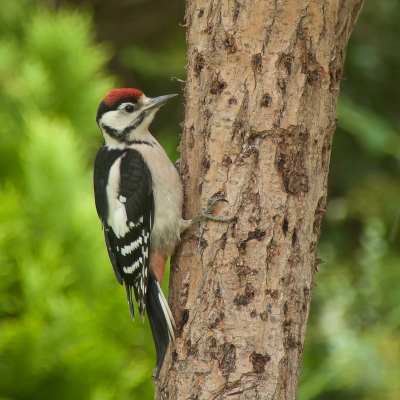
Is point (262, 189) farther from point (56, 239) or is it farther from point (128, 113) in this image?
point (56, 239)

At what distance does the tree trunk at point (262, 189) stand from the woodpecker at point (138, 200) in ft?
0.74

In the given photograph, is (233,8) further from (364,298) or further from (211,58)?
(364,298)

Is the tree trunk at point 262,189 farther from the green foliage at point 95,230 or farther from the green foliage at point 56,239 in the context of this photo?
the green foliage at point 56,239

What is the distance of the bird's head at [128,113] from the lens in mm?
2916

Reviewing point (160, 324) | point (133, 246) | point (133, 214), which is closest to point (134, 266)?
point (133, 246)

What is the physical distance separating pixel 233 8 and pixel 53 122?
9.39 feet

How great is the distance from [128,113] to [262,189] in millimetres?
1018

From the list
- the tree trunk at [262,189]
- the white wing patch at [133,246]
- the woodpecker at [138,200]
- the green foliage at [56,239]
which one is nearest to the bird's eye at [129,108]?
the woodpecker at [138,200]

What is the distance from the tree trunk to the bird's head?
73 cm

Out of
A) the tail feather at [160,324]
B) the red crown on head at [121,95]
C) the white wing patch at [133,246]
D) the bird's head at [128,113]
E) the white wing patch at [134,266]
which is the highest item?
the red crown on head at [121,95]

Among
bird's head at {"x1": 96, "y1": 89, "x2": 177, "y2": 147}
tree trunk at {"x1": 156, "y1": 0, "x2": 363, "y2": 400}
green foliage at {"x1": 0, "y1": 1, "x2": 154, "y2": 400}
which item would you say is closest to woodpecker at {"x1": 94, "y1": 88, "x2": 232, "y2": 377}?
bird's head at {"x1": 96, "y1": 89, "x2": 177, "y2": 147}

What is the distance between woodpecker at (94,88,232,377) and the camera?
257 cm

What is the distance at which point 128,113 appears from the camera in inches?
115

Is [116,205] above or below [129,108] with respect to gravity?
below
